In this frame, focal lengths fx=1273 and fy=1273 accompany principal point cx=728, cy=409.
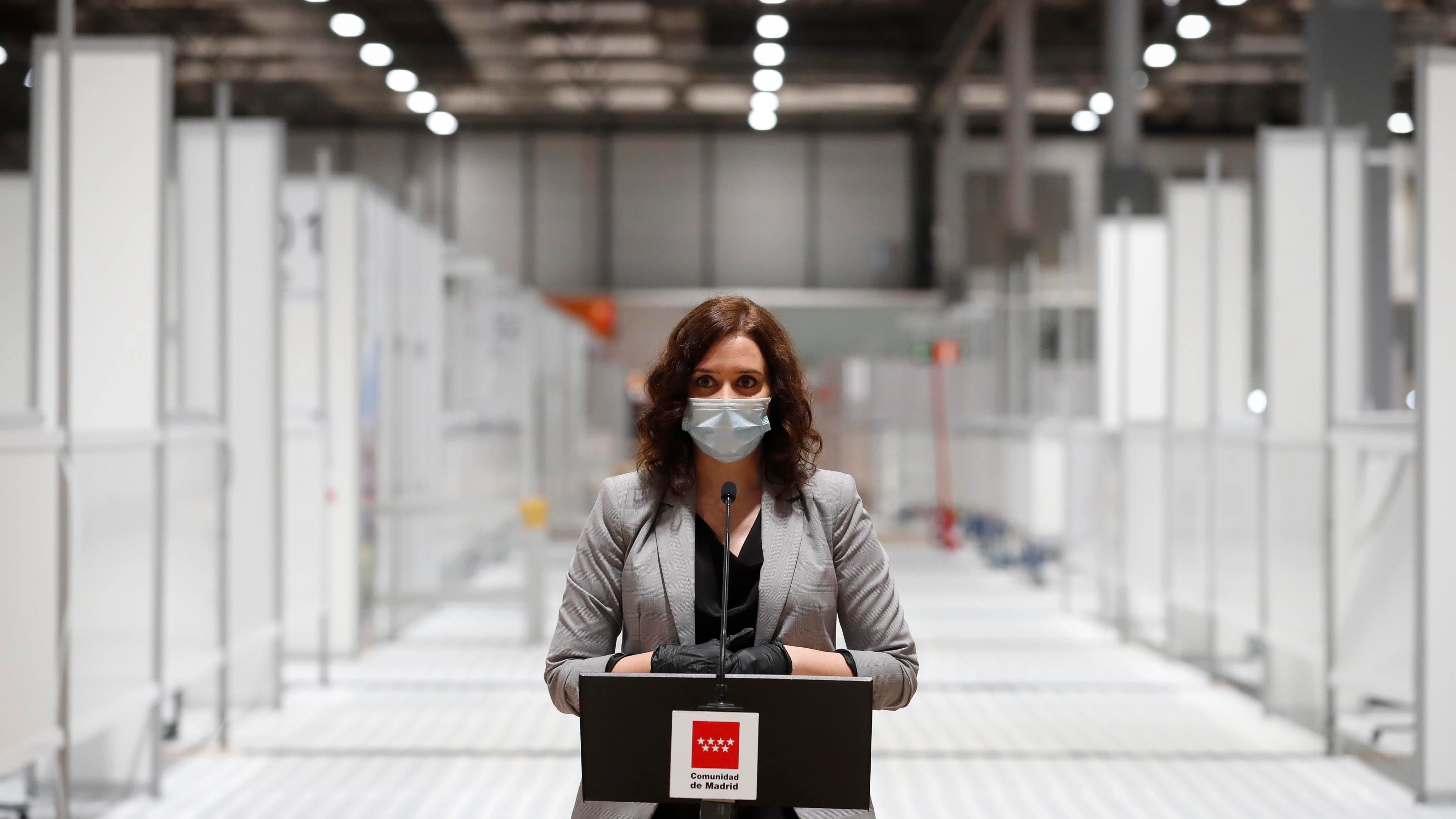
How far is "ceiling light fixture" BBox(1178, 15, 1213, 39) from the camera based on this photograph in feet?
44.9

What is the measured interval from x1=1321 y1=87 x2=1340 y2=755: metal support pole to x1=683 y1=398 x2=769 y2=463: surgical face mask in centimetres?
367

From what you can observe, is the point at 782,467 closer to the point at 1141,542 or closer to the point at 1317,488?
the point at 1317,488

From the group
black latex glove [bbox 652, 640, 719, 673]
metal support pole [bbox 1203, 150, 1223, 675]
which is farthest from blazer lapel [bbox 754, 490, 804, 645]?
metal support pole [bbox 1203, 150, 1223, 675]

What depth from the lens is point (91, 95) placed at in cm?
407

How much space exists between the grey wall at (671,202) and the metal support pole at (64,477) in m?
17.1

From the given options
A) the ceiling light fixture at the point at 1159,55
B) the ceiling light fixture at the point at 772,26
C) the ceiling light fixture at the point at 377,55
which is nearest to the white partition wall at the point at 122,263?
the ceiling light fixture at the point at 772,26

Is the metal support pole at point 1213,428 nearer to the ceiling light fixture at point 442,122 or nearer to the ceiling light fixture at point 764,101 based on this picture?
the ceiling light fixture at point 764,101

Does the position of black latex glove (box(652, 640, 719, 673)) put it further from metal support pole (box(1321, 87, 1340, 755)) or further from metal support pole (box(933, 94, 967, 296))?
metal support pole (box(933, 94, 967, 296))

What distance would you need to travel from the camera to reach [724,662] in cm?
168

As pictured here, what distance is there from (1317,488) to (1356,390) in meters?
0.48

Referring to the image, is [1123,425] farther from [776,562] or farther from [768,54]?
[768,54]

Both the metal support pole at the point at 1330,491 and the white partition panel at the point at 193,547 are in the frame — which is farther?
the metal support pole at the point at 1330,491

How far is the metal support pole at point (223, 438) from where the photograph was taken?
4.83 m

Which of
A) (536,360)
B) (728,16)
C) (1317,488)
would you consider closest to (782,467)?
(1317,488)
